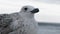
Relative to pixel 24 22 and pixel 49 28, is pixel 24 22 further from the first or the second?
pixel 49 28

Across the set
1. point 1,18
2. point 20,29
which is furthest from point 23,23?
point 1,18

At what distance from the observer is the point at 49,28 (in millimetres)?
3396

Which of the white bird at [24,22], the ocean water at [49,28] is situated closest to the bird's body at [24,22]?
the white bird at [24,22]

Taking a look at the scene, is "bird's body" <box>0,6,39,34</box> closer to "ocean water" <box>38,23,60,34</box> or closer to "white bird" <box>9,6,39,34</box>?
"white bird" <box>9,6,39,34</box>

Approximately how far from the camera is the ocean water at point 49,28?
3.22m

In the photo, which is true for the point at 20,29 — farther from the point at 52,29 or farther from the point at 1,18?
the point at 52,29

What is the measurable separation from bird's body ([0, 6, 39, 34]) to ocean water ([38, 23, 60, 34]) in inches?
10.4

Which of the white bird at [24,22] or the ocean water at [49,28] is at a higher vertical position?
the white bird at [24,22]

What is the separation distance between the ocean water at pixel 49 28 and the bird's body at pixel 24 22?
0.87ft

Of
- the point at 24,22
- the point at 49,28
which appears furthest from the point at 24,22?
the point at 49,28

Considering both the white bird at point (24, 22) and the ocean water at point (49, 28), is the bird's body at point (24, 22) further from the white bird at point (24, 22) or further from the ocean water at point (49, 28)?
the ocean water at point (49, 28)

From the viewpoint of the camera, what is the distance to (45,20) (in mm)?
3744

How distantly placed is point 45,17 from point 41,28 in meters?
0.49

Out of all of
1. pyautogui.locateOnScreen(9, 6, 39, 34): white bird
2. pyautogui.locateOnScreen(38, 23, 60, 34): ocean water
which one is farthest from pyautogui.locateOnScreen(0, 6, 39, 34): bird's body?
pyautogui.locateOnScreen(38, 23, 60, 34): ocean water
